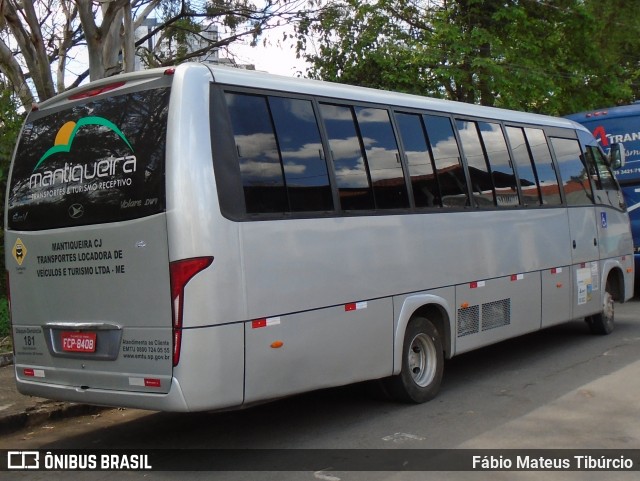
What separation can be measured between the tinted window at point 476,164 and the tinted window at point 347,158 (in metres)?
1.92

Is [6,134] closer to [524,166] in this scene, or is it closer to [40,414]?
[40,414]

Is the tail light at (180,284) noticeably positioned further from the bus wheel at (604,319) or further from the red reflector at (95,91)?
the bus wheel at (604,319)

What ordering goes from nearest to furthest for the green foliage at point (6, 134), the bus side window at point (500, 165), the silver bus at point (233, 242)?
the silver bus at point (233, 242) < the bus side window at point (500, 165) < the green foliage at point (6, 134)

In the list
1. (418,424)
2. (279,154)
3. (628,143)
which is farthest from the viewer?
(628,143)

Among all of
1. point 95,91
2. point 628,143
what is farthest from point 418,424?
point 628,143

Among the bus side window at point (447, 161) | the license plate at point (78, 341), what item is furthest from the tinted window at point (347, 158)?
Result: the license plate at point (78, 341)

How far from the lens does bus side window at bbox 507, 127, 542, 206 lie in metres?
9.56

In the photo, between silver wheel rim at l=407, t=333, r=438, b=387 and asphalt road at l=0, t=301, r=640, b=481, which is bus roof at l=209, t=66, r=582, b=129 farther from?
asphalt road at l=0, t=301, r=640, b=481

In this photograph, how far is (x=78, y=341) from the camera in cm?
604

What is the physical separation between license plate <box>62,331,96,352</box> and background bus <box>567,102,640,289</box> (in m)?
12.0

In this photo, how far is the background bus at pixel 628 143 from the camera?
49.6 ft

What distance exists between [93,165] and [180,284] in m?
1.33

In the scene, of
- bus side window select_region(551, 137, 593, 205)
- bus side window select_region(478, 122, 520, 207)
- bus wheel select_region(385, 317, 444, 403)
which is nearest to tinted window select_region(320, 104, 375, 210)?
bus wheel select_region(385, 317, 444, 403)

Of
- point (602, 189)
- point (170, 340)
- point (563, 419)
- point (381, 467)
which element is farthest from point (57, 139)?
point (602, 189)
